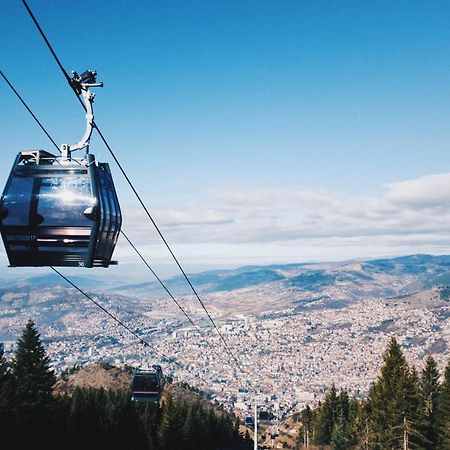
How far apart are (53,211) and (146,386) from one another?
3249cm

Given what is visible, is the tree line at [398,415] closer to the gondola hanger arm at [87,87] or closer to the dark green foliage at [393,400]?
the dark green foliage at [393,400]

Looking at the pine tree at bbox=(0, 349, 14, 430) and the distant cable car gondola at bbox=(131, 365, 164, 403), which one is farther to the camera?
the pine tree at bbox=(0, 349, 14, 430)

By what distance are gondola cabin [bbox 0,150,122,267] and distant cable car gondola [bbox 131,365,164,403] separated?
31.4m

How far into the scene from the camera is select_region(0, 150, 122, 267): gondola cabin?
12367mm

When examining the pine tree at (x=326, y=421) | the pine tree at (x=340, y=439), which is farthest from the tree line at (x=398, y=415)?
the pine tree at (x=326, y=421)

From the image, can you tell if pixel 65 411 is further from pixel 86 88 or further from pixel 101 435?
pixel 86 88

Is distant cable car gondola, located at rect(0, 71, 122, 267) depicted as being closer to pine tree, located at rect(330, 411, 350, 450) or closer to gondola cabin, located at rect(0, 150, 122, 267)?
Result: gondola cabin, located at rect(0, 150, 122, 267)

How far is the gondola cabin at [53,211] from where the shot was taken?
12.4m

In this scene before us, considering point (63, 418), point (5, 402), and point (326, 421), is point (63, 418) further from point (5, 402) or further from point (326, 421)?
point (326, 421)

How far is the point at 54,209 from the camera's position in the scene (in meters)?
12.5

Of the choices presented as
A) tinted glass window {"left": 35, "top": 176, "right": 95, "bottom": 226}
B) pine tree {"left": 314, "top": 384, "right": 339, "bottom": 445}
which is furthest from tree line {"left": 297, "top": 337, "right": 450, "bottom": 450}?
tinted glass window {"left": 35, "top": 176, "right": 95, "bottom": 226}

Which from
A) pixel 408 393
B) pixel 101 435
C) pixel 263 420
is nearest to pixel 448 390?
pixel 408 393

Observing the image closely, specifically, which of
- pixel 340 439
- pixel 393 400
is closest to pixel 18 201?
pixel 393 400

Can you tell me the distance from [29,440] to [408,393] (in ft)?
103
